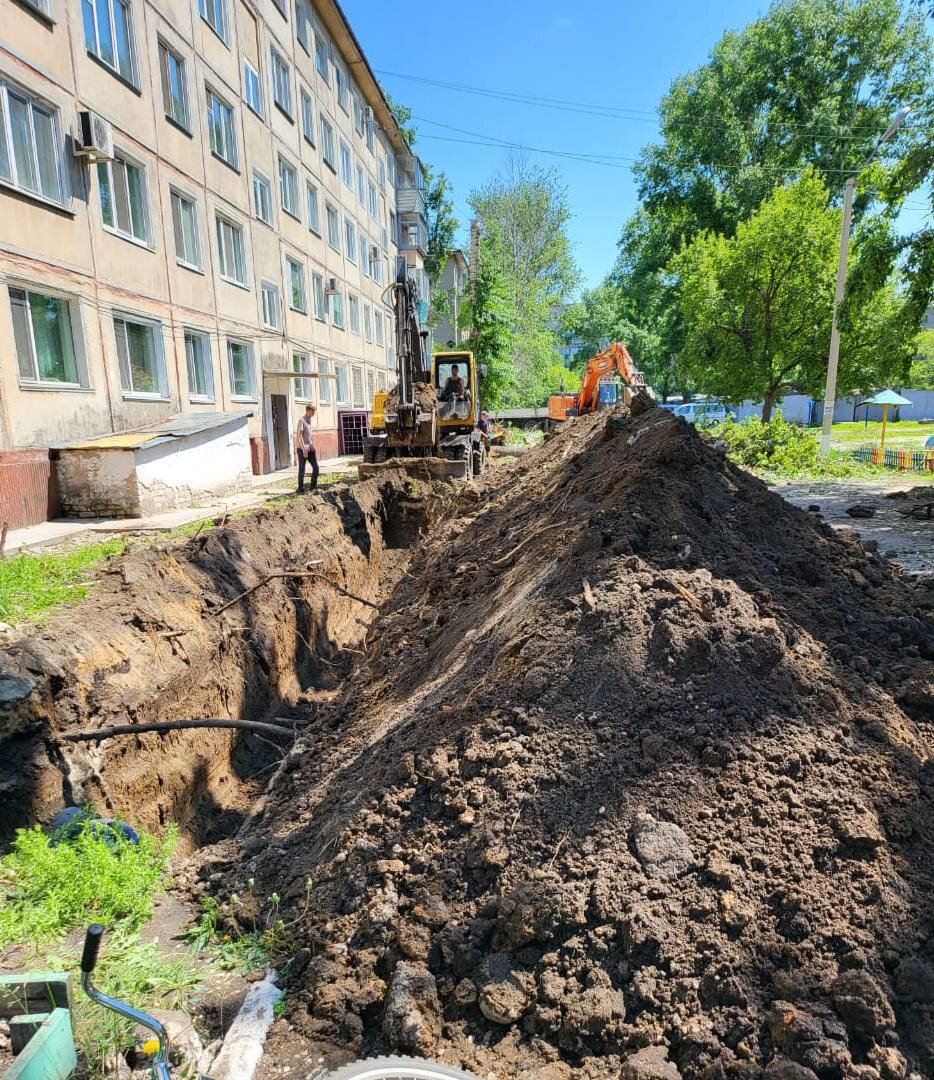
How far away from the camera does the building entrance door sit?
1872 cm

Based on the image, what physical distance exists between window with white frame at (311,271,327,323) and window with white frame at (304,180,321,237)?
149 cm

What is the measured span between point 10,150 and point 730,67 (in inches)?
1118

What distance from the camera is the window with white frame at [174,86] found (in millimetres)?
12992

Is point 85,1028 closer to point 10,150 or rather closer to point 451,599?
point 451,599

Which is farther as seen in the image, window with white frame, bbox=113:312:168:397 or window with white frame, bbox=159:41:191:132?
window with white frame, bbox=159:41:191:132

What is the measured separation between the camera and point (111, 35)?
11.3 meters

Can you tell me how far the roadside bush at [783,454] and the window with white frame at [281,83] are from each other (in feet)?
52.8

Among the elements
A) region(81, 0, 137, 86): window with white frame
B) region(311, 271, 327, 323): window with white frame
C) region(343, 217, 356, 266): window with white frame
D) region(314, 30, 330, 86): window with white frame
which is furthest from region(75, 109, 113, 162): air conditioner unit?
region(343, 217, 356, 266): window with white frame

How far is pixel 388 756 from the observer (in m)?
3.19

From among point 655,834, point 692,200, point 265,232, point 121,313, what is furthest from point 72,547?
point 692,200

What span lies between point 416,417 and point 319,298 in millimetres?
12016

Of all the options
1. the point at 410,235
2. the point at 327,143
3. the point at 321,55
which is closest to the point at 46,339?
the point at 327,143

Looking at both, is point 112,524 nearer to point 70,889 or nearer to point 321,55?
point 70,889

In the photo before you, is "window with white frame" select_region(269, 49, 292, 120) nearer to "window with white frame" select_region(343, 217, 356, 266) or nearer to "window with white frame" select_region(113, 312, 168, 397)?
"window with white frame" select_region(343, 217, 356, 266)
